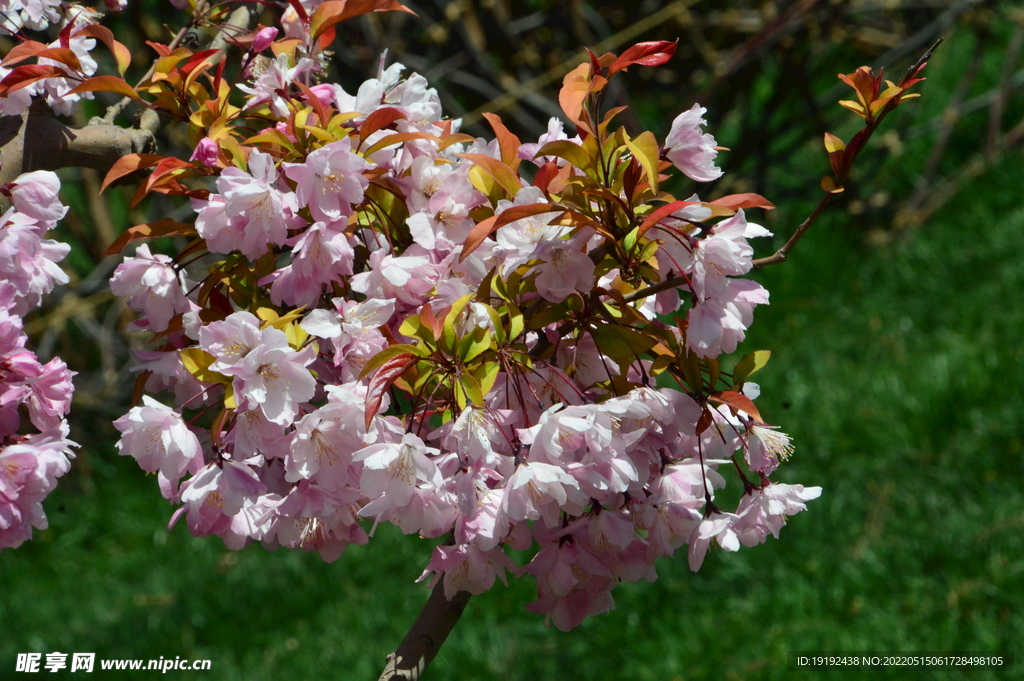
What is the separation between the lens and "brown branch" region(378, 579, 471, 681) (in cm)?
91

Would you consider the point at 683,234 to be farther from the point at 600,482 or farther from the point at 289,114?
the point at 289,114

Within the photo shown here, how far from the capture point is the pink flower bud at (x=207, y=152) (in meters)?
0.79

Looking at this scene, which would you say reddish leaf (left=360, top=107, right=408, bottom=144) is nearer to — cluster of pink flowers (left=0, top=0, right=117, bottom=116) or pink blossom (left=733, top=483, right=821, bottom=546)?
cluster of pink flowers (left=0, top=0, right=117, bottom=116)

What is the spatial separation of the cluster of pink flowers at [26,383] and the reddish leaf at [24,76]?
3.2 inches

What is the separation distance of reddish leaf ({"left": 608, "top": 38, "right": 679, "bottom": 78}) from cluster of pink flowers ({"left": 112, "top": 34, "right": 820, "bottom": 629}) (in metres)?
0.06

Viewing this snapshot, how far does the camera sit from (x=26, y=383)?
0.77 meters

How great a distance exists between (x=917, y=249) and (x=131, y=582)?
2618 millimetres

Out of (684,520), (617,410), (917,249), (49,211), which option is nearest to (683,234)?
(617,410)

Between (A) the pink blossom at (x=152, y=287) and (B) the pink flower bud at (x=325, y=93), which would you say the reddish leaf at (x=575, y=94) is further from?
(A) the pink blossom at (x=152, y=287)

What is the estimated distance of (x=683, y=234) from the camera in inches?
27.2

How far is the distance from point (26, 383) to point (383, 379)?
0.34 meters
